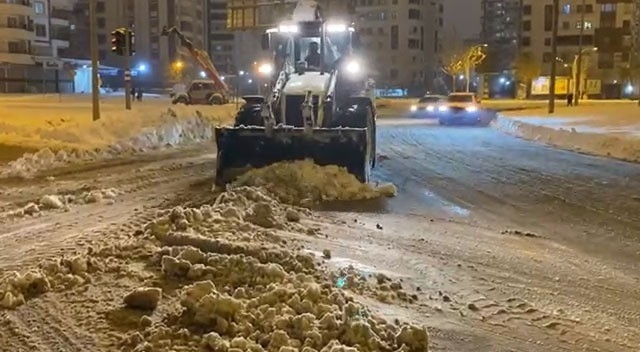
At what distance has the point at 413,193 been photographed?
13273mm

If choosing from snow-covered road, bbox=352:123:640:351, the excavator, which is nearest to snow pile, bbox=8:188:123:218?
snow-covered road, bbox=352:123:640:351

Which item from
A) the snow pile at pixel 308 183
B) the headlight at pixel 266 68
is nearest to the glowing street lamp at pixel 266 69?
the headlight at pixel 266 68

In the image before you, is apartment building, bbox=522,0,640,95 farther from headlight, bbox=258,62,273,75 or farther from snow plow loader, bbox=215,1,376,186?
headlight, bbox=258,62,273,75

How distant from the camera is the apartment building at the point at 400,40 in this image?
119 meters

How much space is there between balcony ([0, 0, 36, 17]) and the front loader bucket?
72185 mm

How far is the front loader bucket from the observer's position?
13.0 metres

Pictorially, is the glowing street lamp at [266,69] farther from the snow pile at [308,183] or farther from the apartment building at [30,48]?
the apartment building at [30,48]

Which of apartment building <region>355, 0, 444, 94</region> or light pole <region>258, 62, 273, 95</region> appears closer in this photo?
light pole <region>258, 62, 273, 95</region>

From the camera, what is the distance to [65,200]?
11617 millimetres

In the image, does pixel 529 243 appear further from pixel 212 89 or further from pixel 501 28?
pixel 501 28

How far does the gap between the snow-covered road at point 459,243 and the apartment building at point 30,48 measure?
190 ft

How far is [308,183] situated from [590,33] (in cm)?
10391

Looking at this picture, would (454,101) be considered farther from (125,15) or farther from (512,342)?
(125,15)

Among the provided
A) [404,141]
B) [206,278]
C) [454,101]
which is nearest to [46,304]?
[206,278]
